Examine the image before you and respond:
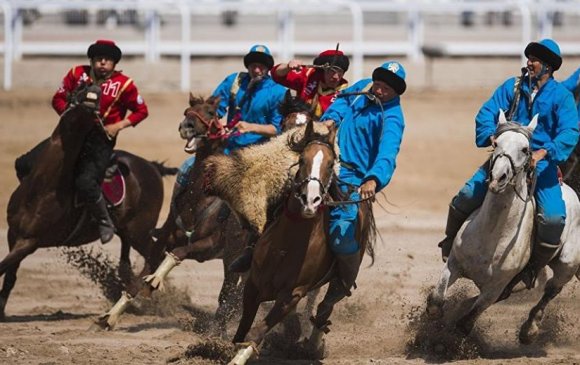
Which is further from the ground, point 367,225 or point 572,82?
point 572,82

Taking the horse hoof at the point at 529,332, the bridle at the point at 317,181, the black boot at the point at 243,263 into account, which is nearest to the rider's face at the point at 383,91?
the bridle at the point at 317,181

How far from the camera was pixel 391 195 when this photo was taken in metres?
16.6

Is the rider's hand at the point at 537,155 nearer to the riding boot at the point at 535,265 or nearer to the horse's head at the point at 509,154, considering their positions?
the horse's head at the point at 509,154

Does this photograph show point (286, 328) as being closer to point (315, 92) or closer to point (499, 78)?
point (315, 92)

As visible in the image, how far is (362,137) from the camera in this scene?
27.2 feet

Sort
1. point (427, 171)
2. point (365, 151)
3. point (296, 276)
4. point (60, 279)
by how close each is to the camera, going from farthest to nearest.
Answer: point (427, 171), point (60, 279), point (365, 151), point (296, 276)

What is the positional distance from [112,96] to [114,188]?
0.96m

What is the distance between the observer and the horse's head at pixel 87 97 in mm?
9734

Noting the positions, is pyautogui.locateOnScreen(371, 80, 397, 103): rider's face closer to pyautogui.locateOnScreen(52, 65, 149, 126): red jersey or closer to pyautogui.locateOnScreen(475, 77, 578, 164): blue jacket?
pyautogui.locateOnScreen(475, 77, 578, 164): blue jacket

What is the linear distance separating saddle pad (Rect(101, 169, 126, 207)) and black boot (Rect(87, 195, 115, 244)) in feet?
0.92

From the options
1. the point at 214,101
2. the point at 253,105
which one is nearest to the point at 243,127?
the point at 214,101

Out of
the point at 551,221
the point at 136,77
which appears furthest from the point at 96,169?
the point at 136,77

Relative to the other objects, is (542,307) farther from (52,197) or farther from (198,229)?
(52,197)

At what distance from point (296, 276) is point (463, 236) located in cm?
159
